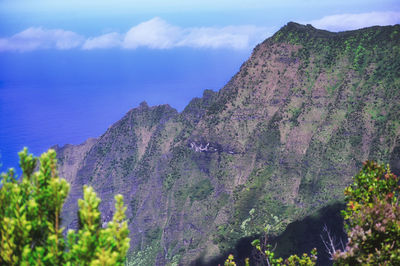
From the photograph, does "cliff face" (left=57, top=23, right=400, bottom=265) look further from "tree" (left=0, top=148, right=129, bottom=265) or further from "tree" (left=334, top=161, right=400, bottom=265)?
"tree" (left=0, top=148, right=129, bottom=265)

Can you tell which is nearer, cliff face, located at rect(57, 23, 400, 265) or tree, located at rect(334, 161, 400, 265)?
tree, located at rect(334, 161, 400, 265)

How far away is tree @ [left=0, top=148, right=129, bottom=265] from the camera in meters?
16.9

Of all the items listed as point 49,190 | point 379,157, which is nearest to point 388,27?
point 379,157

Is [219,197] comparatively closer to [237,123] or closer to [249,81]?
[237,123]

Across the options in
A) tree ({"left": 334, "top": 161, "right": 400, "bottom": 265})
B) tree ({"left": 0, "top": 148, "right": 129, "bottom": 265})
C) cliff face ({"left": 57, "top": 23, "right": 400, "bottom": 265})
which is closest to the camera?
tree ({"left": 0, "top": 148, "right": 129, "bottom": 265})

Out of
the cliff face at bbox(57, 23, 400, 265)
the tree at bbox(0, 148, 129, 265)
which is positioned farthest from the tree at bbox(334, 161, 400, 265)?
the cliff face at bbox(57, 23, 400, 265)

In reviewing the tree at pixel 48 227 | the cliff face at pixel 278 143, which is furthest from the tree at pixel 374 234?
the cliff face at pixel 278 143

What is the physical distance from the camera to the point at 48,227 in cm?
1798

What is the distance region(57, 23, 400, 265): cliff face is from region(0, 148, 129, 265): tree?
127m

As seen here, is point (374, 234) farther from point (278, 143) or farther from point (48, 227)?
point (278, 143)

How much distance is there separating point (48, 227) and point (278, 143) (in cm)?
14611

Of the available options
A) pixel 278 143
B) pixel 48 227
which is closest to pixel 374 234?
pixel 48 227

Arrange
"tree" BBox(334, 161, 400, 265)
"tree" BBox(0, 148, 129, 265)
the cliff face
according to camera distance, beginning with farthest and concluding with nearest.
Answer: the cliff face
"tree" BBox(334, 161, 400, 265)
"tree" BBox(0, 148, 129, 265)

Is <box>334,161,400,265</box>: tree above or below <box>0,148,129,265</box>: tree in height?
below
